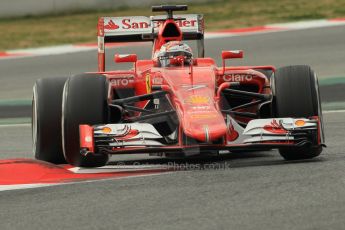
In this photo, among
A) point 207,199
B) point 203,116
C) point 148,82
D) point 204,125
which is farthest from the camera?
point 148,82

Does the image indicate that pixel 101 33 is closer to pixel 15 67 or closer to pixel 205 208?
pixel 205 208

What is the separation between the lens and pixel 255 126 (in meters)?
8.78

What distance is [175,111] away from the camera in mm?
9094

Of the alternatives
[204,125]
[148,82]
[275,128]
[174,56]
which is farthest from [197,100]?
[174,56]

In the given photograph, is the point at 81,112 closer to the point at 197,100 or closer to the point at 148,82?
the point at 197,100

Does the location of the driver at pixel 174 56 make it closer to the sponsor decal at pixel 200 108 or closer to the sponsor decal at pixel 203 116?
the sponsor decal at pixel 200 108

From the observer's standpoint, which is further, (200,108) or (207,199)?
(200,108)

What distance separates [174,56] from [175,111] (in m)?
1.16

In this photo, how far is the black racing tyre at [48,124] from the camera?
32.3ft

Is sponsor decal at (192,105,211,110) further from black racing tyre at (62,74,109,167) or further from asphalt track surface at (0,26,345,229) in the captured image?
black racing tyre at (62,74,109,167)

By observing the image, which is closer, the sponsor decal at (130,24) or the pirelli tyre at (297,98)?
the pirelli tyre at (297,98)

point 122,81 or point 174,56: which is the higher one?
point 174,56

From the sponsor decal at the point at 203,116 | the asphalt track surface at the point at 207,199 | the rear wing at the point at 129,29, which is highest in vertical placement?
the rear wing at the point at 129,29

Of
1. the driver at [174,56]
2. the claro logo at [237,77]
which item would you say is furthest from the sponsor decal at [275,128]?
the driver at [174,56]
